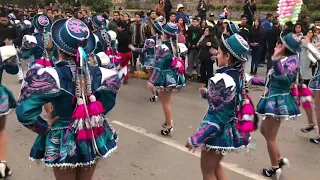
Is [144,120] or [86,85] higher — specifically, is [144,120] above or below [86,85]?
below

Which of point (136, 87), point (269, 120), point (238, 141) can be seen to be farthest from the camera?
point (136, 87)

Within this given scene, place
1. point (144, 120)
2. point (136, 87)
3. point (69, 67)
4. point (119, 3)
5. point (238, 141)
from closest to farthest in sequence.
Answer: point (69, 67), point (238, 141), point (144, 120), point (136, 87), point (119, 3)

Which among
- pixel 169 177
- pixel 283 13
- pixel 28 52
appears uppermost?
pixel 283 13

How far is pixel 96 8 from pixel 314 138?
18110mm

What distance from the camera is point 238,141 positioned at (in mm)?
3824

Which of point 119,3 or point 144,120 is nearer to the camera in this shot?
point 144,120

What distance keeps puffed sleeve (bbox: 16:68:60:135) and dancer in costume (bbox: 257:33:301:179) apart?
301 cm

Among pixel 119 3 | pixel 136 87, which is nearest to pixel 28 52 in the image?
pixel 136 87

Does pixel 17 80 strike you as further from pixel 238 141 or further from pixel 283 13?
pixel 238 141

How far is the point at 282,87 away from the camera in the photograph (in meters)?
4.92

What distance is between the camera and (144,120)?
7.28m

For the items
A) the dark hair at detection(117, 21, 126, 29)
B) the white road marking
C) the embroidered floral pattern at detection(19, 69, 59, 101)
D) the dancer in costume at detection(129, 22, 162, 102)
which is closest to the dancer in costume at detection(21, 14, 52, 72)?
the dancer in costume at detection(129, 22, 162, 102)

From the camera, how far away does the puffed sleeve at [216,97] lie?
3.64 metres

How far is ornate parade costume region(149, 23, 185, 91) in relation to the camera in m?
6.27
